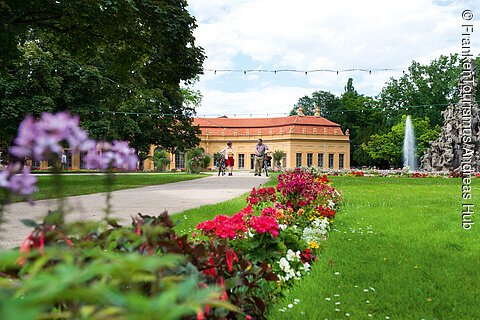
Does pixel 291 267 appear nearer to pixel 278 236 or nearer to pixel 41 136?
pixel 278 236

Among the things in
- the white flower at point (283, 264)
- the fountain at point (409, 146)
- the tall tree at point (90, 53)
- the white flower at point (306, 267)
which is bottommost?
the white flower at point (306, 267)

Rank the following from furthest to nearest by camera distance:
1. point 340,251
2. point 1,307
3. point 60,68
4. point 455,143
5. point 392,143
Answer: point 392,143 → point 455,143 → point 60,68 → point 340,251 → point 1,307

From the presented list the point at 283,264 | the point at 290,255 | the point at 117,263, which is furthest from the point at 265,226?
the point at 117,263

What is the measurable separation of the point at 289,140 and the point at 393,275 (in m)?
60.0

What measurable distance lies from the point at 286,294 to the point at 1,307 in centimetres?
274

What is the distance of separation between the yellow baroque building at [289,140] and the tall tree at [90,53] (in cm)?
3778

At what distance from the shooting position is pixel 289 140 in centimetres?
6331

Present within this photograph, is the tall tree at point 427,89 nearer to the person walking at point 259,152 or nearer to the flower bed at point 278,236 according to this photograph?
the person walking at point 259,152

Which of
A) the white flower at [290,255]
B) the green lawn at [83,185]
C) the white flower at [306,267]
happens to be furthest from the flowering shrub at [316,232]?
the green lawn at [83,185]

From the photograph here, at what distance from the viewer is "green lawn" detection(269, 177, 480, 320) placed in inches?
115

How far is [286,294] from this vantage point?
322 centimetres

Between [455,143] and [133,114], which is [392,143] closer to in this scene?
[455,143]

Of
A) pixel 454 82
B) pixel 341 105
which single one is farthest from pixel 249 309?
pixel 341 105

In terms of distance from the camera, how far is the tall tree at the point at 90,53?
482 inches
